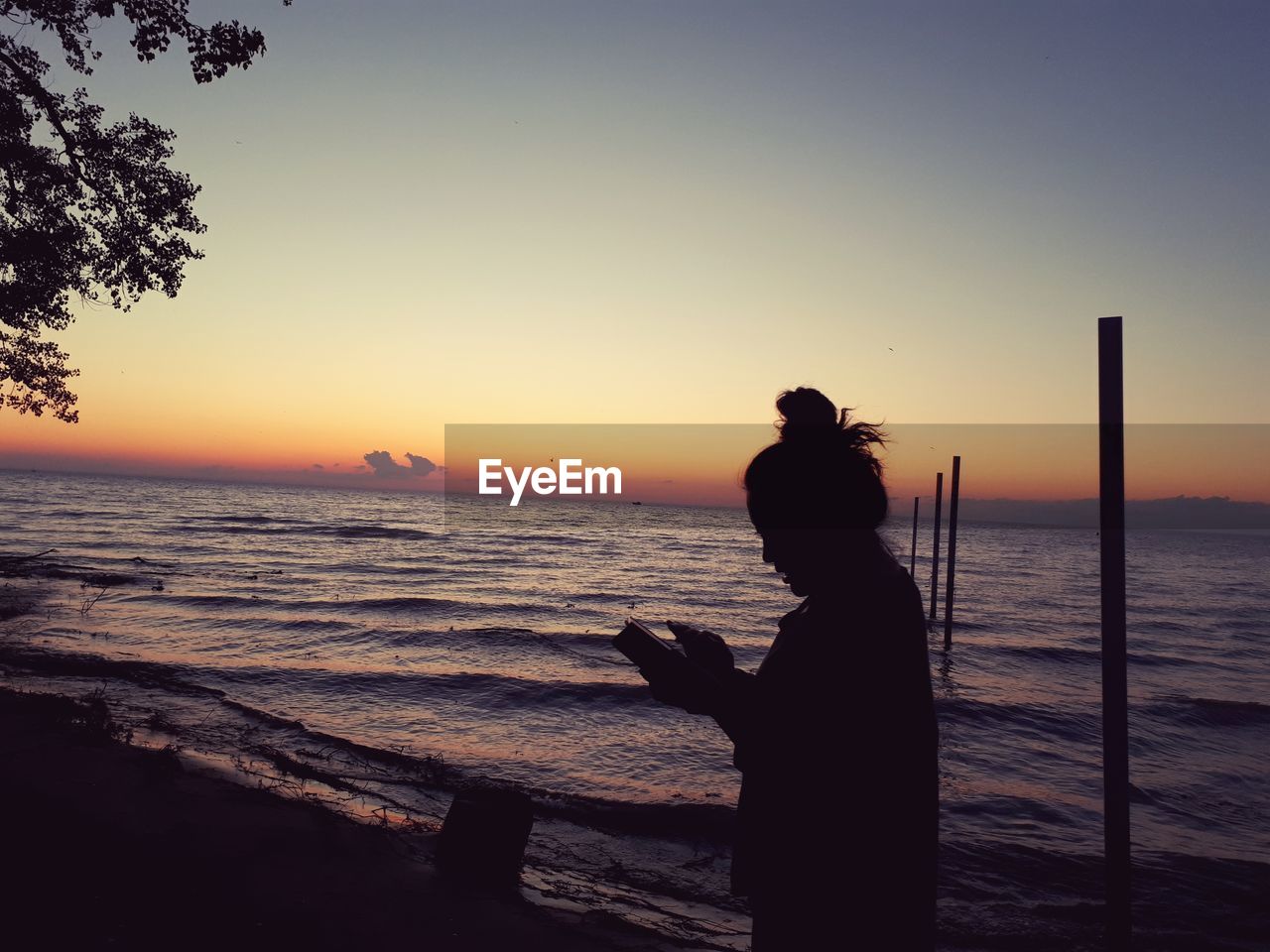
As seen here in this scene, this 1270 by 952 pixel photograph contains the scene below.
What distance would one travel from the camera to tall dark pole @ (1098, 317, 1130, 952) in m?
3.39

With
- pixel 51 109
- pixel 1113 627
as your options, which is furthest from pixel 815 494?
pixel 51 109

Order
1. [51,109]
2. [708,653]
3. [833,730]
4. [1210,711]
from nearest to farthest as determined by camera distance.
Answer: [833,730] < [708,653] < [51,109] < [1210,711]

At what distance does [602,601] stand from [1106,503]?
2155 cm

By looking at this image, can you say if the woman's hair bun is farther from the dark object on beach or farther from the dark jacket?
the dark object on beach

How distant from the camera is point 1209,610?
29.4m

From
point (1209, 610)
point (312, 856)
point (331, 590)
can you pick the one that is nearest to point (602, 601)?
point (331, 590)

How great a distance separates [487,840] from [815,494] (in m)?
4.38

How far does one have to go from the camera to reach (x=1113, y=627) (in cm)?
336

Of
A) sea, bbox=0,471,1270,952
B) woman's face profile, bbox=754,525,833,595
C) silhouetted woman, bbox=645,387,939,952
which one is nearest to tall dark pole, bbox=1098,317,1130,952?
sea, bbox=0,471,1270,952

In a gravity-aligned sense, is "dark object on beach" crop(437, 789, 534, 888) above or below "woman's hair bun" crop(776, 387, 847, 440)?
below

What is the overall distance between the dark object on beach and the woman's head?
13.3 feet

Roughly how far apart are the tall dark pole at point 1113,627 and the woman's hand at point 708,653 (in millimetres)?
2173

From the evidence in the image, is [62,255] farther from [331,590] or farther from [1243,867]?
[1243,867]

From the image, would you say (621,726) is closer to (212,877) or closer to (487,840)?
Answer: (487,840)
